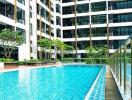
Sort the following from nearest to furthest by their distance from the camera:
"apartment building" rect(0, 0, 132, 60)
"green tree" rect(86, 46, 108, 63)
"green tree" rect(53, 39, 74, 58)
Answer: "apartment building" rect(0, 0, 132, 60), "green tree" rect(86, 46, 108, 63), "green tree" rect(53, 39, 74, 58)

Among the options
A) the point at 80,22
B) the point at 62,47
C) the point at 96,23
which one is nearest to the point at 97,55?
the point at 62,47

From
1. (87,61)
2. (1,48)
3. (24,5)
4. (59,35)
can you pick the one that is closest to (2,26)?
(1,48)

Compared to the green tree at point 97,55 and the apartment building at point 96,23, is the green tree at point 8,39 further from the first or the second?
the apartment building at point 96,23

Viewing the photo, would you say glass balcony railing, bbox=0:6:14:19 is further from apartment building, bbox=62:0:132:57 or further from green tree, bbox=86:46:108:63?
apartment building, bbox=62:0:132:57

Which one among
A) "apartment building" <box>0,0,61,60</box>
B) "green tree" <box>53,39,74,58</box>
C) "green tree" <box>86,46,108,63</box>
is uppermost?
"apartment building" <box>0,0,61,60</box>

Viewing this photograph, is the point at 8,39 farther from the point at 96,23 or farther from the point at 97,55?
the point at 96,23

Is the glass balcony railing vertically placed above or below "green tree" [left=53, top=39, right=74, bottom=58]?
above

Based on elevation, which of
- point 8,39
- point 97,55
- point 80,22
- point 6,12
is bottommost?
point 97,55

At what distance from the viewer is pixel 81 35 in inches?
2665

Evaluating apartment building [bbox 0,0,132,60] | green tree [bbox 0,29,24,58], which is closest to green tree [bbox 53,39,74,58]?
apartment building [bbox 0,0,132,60]

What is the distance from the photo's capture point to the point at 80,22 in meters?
68.5

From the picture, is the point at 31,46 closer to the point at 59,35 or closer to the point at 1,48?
the point at 1,48

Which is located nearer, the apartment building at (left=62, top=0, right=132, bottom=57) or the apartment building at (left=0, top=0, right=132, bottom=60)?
the apartment building at (left=0, top=0, right=132, bottom=60)

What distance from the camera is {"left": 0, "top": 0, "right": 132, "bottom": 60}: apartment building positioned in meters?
54.6
